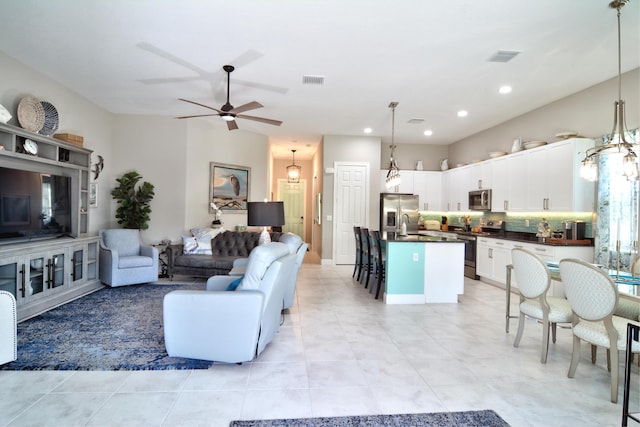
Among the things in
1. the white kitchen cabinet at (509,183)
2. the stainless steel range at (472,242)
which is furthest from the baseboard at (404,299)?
the white kitchen cabinet at (509,183)

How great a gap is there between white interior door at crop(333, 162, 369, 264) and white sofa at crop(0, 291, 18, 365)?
5.88 meters

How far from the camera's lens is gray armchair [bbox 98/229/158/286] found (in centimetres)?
509

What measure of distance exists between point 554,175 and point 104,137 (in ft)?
24.7

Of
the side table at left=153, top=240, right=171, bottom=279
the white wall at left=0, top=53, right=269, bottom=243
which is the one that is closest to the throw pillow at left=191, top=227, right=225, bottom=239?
the side table at left=153, top=240, right=171, bottom=279

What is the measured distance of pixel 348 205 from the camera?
784cm

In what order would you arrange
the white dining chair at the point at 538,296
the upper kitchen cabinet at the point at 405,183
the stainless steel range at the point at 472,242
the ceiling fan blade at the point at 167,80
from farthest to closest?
1. the upper kitchen cabinet at the point at 405,183
2. the stainless steel range at the point at 472,242
3. the ceiling fan blade at the point at 167,80
4. the white dining chair at the point at 538,296

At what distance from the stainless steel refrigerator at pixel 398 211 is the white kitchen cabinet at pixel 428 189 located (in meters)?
0.40

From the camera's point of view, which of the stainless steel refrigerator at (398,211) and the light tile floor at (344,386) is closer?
the light tile floor at (344,386)

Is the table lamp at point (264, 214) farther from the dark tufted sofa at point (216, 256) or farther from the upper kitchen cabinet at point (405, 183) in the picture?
the upper kitchen cabinet at point (405, 183)

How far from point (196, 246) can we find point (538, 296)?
4.94 metres

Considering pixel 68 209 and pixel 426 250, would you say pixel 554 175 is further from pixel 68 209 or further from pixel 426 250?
pixel 68 209

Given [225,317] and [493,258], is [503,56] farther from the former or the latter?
[225,317]

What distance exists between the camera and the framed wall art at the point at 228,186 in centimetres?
698

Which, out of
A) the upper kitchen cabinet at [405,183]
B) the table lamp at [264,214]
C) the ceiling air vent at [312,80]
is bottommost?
the table lamp at [264,214]
